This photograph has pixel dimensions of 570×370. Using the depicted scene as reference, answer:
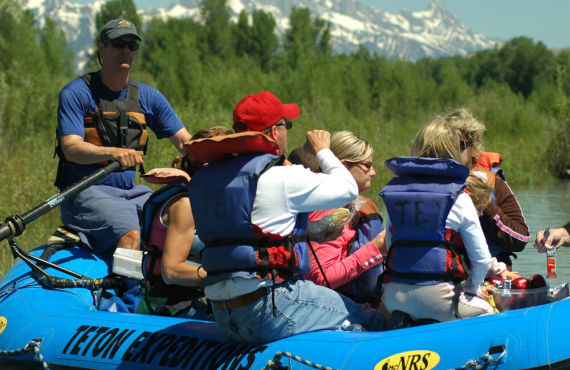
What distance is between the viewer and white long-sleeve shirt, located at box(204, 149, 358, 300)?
9.87ft

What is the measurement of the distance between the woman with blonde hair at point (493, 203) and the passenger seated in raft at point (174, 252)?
3.46 feet

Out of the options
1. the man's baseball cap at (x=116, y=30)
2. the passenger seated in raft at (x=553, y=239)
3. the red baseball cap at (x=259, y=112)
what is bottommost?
the passenger seated in raft at (x=553, y=239)

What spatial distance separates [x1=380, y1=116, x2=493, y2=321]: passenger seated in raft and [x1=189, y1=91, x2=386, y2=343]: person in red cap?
0.27m

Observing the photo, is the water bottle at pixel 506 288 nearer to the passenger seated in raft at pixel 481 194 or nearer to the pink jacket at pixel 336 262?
the passenger seated in raft at pixel 481 194

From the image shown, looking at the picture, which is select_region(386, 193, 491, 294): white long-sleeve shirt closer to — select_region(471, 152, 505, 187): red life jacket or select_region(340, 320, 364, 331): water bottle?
select_region(340, 320, 364, 331): water bottle

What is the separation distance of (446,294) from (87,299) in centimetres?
214

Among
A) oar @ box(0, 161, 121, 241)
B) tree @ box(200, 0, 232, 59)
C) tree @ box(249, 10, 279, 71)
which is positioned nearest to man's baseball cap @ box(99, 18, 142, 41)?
oar @ box(0, 161, 121, 241)

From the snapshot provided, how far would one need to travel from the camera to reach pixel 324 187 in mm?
3004

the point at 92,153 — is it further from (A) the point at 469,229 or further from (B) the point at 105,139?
(A) the point at 469,229

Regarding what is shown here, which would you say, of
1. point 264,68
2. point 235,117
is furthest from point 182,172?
point 264,68

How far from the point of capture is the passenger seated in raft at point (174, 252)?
358cm

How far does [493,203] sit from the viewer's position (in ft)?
12.1

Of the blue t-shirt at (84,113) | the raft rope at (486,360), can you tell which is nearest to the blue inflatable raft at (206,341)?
the raft rope at (486,360)

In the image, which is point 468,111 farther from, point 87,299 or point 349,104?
point 349,104
